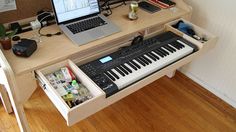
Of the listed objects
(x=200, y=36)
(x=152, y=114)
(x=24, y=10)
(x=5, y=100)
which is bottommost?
(x=152, y=114)

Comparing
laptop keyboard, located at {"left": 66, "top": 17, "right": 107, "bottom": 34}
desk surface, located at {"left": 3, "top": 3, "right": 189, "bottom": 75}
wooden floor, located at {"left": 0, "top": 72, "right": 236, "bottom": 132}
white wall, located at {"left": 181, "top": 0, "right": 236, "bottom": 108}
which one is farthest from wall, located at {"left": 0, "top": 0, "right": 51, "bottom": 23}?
white wall, located at {"left": 181, "top": 0, "right": 236, "bottom": 108}

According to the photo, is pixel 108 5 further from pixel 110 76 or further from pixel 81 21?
pixel 110 76

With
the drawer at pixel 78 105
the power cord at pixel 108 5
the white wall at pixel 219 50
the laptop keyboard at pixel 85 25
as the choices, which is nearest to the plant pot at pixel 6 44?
the drawer at pixel 78 105

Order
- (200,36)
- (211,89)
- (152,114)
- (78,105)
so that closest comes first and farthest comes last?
(78,105)
(200,36)
(152,114)
(211,89)

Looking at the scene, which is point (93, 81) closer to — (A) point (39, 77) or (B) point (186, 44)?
(A) point (39, 77)

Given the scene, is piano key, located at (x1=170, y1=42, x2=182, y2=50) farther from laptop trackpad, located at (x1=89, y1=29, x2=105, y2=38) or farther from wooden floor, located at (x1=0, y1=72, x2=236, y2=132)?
wooden floor, located at (x1=0, y1=72, x2=236, y2=132)

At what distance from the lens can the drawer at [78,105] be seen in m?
1.03

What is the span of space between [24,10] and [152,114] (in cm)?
117

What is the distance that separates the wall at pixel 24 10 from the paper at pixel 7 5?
19 millimetres

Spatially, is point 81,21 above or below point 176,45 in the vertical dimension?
above

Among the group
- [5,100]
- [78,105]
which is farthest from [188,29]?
[5,100]

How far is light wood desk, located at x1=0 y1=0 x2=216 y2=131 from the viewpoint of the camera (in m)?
1.08

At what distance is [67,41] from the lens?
136 centimetres

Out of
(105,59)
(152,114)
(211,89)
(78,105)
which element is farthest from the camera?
(211,89)
